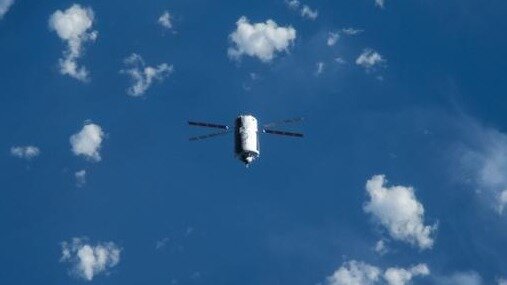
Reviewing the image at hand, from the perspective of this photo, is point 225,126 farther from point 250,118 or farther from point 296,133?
point 296,133

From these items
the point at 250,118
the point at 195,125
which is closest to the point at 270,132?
the point at 250,118

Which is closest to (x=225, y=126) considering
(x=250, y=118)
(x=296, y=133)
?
(x=250, y=118)

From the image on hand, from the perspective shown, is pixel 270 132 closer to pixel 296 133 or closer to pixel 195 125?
pixel 296 133

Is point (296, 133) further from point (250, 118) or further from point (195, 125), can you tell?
point (195, 125)

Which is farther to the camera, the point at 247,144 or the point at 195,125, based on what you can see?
the point at 195,125

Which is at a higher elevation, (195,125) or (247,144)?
(195,125)
